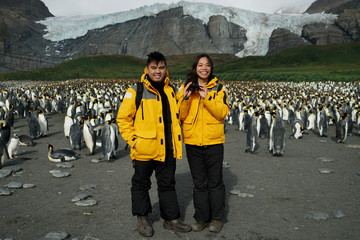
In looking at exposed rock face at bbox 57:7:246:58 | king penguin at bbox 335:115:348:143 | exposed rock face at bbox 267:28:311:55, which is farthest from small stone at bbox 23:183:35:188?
exposed rock face at bbox 57:7:246:58

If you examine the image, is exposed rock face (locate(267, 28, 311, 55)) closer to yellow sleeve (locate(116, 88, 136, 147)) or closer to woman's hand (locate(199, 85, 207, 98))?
woman's hand (locate(199, 85, 207, 98))

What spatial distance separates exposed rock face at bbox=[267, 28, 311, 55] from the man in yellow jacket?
11322 cm

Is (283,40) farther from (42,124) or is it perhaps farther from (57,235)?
(57,235)

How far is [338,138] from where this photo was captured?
1118 cm

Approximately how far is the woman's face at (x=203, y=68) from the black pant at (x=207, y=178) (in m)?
0.97

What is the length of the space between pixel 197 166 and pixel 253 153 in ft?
18.7

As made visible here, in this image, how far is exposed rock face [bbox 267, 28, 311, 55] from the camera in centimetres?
10756

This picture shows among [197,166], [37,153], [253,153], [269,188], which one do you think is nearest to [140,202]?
[197,166]

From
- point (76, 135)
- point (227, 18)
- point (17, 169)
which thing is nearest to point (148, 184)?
point (17, 169)

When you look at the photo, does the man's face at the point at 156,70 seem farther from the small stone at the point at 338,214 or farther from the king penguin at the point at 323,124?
the king penguin at the point at 323,124

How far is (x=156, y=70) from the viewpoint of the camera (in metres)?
3.69

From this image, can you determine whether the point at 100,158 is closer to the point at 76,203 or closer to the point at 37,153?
the point at 37,153

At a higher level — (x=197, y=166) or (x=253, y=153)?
(x=197, y=166)

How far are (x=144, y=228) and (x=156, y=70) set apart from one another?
212 cm
